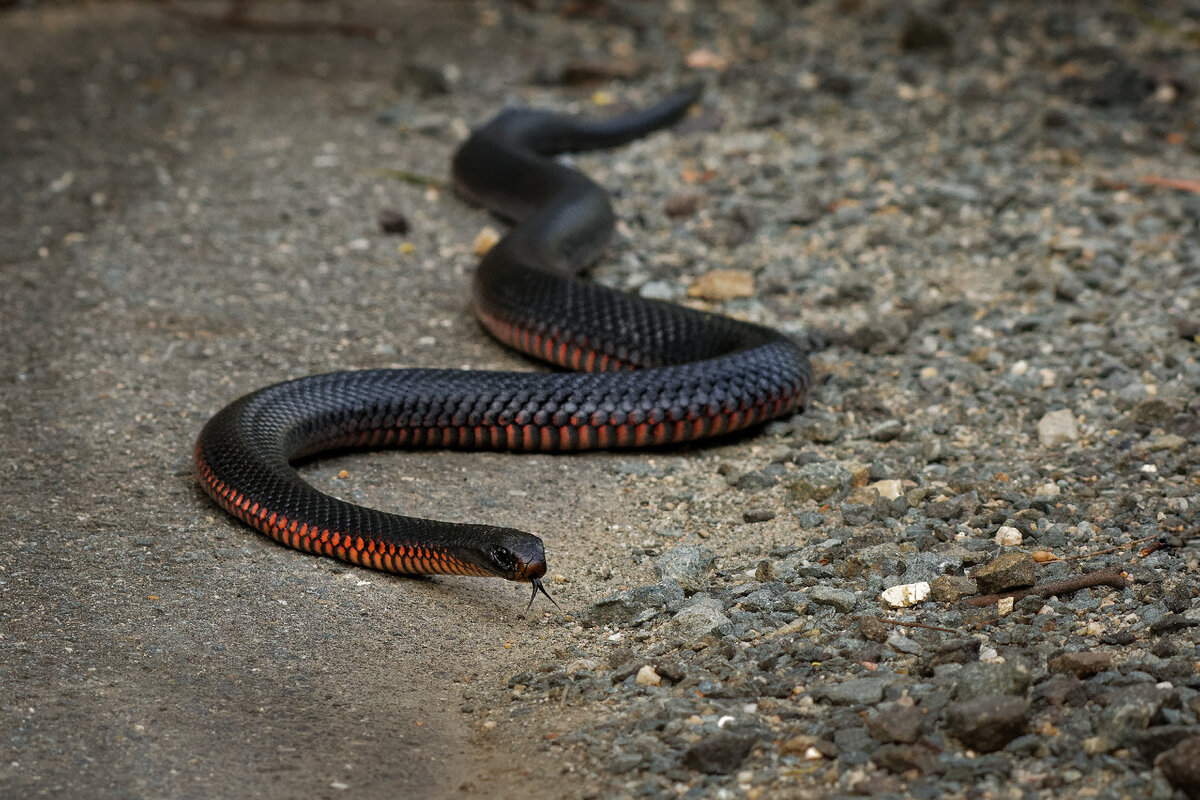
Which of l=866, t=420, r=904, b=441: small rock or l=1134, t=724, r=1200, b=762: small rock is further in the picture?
l=866, t=420, r=904, b=441: small rock

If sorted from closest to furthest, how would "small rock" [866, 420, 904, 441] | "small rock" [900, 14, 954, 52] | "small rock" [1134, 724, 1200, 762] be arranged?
1. "small rock" [1134, 724, 1200, 762]
2. "small rock" [866, 420, 904, 441]
3. "small rock" [900, 14, 954, 52]

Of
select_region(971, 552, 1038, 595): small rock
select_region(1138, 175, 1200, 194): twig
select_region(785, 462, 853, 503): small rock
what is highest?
select_region(1138, 175, 1200, 194): twig

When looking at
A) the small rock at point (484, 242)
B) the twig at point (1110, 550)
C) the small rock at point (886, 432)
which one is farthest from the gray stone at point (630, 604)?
the small rock at point (484, 242)

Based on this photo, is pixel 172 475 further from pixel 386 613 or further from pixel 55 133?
pixel 55 133

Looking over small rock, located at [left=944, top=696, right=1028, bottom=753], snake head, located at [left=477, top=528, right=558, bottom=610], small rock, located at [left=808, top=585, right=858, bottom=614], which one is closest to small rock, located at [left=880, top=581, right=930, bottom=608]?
small rock, located at [left=808, top=585, right=858, bottom=614]

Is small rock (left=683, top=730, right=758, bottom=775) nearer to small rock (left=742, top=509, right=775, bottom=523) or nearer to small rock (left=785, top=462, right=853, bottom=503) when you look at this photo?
small rock (left=742, top=509, right=775, bottom=523)

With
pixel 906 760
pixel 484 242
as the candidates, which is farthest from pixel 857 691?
pixel 484 242

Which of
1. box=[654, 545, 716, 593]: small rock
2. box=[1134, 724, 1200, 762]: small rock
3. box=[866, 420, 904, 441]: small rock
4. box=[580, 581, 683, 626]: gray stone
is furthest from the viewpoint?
box=[866, 420, 904, 441]: small rock

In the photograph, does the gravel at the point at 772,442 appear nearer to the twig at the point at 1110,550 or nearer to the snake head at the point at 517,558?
the twig at the point at 1110,550
